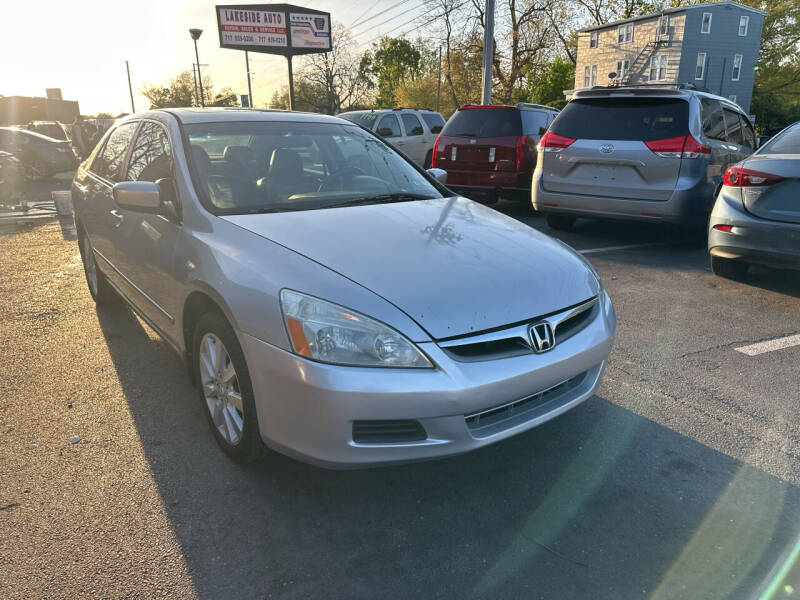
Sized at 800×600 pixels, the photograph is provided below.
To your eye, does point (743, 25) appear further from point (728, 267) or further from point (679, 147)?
point (728, 267)

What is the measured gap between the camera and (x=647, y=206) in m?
Answer: 6.32

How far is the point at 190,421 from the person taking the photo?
3152 mm

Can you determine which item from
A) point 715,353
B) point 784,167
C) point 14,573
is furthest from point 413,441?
point 784,167

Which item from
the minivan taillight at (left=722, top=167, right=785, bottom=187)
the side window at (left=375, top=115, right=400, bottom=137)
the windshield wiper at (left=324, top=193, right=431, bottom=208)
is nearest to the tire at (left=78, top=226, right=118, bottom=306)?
the windshield wiper at (left=324, top=193, right=431, bottom=208)

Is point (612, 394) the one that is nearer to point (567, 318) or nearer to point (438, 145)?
point (567, 318)

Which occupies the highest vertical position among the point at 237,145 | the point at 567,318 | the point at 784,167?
the point at 237,145

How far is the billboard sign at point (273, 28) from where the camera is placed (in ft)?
79.8

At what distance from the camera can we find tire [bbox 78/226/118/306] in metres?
4.79

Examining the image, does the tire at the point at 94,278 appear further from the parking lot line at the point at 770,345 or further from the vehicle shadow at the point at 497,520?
the parking lot line at the point at 770,345

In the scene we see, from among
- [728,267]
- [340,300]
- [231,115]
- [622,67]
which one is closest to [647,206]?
[728,267]

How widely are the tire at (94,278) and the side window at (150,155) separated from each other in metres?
1.25

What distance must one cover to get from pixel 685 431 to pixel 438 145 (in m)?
7.16

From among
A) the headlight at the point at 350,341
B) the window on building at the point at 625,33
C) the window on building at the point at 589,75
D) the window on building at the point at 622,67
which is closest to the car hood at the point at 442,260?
the headlight at the point at 350,341

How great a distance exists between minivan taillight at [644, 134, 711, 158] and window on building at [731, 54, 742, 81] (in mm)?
44017
